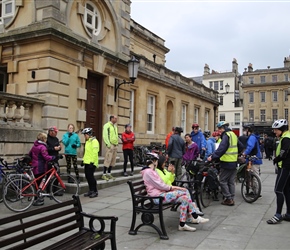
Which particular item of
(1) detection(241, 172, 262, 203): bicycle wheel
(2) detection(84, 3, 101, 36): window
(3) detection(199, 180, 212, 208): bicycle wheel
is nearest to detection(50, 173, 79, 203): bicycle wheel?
(3) detection(199, 180, 212, 208): bicycle wheel

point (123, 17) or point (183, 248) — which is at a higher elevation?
point (123, 17)

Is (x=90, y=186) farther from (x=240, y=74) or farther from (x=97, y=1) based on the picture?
(x=240, y=74)

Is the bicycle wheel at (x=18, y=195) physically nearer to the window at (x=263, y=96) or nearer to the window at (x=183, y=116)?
the window at (x=183, y=116)

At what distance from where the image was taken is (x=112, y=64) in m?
13.1

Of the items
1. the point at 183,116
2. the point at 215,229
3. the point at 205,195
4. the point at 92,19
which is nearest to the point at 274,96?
the point at 183,116

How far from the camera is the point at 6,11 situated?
1148 cm

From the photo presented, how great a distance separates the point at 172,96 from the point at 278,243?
626 inches

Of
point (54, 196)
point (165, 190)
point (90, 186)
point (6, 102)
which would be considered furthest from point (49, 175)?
point (165, 190)

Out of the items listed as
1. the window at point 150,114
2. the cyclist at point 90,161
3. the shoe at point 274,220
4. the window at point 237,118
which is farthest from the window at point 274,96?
the shoe at point 274,220

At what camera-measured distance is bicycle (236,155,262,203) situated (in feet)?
26.4

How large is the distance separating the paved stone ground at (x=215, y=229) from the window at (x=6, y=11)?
698 cm

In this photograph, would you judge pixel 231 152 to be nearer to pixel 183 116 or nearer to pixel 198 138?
pixel 198 138

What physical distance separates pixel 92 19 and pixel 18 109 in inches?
199

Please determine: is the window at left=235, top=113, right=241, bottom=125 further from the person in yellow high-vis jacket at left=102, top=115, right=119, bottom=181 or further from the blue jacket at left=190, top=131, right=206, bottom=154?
the person in yellow high-vis jacket at left=102, top=115, right=119, bottom=181
